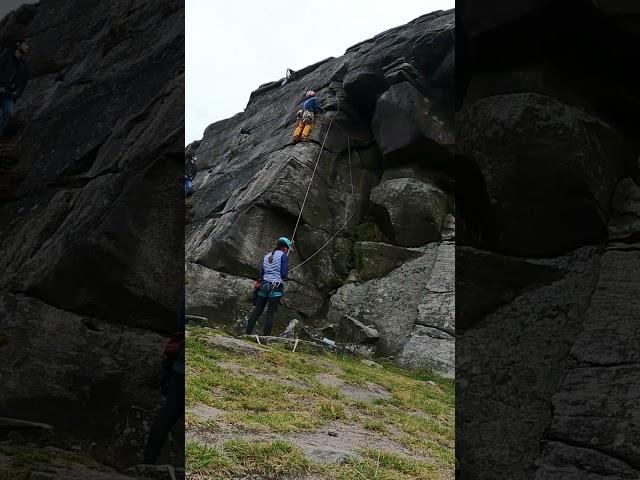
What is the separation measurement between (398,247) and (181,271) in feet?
42.5

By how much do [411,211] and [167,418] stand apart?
13.3 meters

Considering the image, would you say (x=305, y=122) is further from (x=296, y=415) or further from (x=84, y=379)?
(x=84, y=379)

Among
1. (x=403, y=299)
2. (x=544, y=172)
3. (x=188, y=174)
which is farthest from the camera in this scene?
(x=403, y=299)

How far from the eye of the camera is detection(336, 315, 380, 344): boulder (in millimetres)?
13461

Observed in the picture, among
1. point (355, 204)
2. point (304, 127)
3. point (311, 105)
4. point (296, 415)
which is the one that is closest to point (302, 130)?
point (304, 127)

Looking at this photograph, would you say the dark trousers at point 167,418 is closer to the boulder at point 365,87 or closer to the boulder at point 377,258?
the boulder at point 377,258

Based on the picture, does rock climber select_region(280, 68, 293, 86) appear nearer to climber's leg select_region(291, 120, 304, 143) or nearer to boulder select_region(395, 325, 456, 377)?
climber's leg select_region(291, 120, 304, 143)

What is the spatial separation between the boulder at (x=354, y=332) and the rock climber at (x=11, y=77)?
11.3 meters

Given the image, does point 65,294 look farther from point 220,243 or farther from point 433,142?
point 433,142

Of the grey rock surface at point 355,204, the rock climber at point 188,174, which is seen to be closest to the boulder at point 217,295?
the grey rock surface at point 355,204

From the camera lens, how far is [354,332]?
13.7 meters

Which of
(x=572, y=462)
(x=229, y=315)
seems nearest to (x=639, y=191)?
(x=572, y=462)

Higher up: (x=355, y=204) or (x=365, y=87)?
(x=365, y=87)

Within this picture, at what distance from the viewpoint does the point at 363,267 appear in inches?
599
